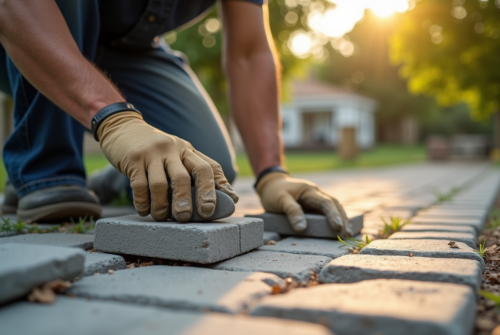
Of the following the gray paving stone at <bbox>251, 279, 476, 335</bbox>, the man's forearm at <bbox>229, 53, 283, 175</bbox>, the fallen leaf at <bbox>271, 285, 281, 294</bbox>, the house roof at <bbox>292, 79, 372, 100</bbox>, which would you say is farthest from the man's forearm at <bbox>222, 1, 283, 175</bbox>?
the house roof at <bbox>292, 79, 372, 100</bbox>

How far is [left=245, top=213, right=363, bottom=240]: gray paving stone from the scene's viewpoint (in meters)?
2.07

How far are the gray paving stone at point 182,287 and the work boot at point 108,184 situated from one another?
2.04 metres

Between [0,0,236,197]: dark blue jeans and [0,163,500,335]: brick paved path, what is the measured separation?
0.80m

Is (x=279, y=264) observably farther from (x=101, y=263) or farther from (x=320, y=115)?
(x=320, y=115)

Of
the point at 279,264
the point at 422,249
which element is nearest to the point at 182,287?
the point at 279,264

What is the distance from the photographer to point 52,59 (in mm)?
1856

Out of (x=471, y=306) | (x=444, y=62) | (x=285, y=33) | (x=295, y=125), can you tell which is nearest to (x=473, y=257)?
(x=471, y=306)

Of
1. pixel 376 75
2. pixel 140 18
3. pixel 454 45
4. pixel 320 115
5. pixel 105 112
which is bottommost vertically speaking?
pixel 105 112

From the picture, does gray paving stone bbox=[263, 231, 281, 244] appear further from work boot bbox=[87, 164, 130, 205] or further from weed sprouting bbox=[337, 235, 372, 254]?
work boot bbox=[87, 164, 130, 205]

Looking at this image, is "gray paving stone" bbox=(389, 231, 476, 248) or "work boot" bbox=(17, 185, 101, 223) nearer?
"gray paving stone" bbox=(389, 231, 476, 248)

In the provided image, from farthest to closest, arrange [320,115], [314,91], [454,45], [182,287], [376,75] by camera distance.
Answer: [376,75], [320,115], [314,91], [454,45], [182,287]

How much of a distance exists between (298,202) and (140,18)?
53.7 inches

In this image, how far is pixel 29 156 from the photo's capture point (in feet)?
8.00

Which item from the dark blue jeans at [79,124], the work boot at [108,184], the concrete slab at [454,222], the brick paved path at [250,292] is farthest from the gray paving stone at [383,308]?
the work boot at [108,184]
